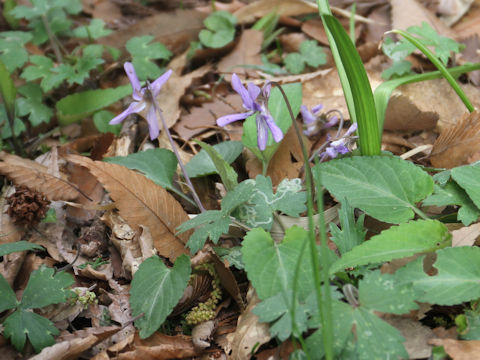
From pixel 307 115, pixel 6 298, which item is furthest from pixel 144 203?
pixel 307 115

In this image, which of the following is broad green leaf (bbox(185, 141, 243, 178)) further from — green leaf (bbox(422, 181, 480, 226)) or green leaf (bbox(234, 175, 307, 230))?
green leaf (bbox(422, 181, 480, 226))

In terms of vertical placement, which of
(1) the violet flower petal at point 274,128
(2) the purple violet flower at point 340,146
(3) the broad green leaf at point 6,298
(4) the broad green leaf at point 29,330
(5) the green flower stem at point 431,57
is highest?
(5) the green flower stem at point 431,57

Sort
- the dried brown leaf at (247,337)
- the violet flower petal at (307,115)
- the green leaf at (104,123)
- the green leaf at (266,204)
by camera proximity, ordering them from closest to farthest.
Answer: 1. the dried brown leaf at (247,337)
2. the green leaf at (266,204)
3. the violet flower petal at (307,115)
4. the green leaf at (104,123)

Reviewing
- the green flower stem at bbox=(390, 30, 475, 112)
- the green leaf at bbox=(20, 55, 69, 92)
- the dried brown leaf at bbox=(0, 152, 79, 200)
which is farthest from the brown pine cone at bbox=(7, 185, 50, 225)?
the green flower stem at bbox=(390, 30, 475, 112)

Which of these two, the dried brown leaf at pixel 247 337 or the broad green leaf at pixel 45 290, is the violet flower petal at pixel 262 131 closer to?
the dried brown leaf at pixel 247 337

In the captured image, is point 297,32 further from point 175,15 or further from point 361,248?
point 361,248

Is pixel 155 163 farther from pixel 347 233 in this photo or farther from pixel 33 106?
pixel 33 106

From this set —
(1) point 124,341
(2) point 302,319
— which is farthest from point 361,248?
(1) point 124,341

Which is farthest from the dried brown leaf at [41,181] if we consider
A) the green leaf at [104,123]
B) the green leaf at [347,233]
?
the green leaf at [347,233]
